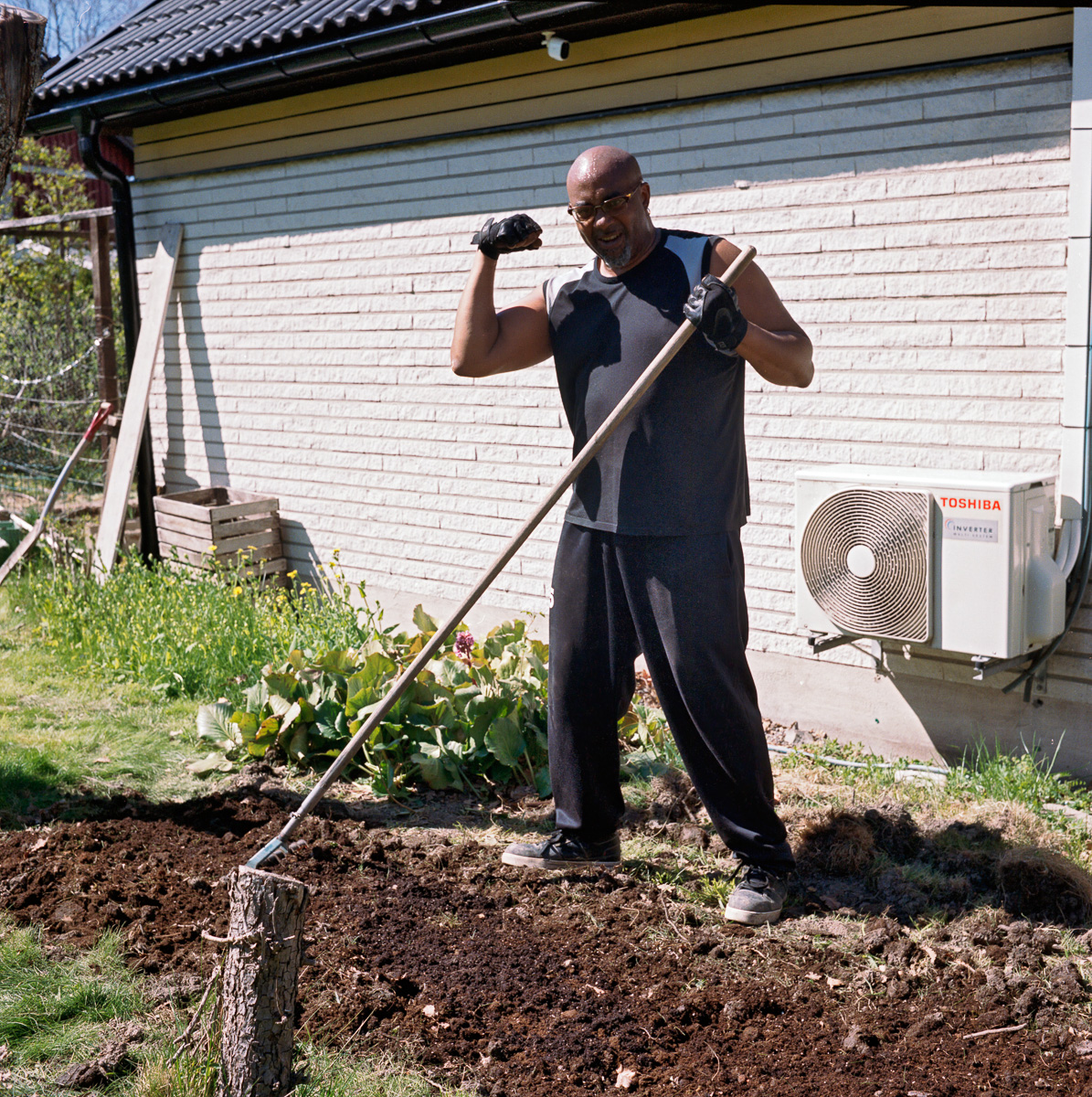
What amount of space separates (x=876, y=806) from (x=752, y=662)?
4.61 ft

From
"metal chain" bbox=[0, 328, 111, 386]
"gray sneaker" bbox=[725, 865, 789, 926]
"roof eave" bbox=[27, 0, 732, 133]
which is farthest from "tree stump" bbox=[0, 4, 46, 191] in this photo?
"metal chain" bbox=[0, 328, 111, 386]

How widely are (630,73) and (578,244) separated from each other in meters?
0.83

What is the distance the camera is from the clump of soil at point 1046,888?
348 centimetres

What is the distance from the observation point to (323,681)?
504 centimetres

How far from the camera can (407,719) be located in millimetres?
4875

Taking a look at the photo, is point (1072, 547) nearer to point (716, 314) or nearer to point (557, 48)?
point (716, 314)

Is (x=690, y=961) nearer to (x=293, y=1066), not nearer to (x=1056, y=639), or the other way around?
(x=293, y=1066)

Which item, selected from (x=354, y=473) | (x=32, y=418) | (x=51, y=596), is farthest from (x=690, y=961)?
(x=32, y=418)

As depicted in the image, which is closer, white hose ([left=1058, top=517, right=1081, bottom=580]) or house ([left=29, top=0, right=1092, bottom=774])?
white hose ([left=1058, top=517, right=1081, bottom=580])

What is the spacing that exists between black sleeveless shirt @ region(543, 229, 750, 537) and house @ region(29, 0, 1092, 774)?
1622 mm

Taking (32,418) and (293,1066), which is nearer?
(293,1066)

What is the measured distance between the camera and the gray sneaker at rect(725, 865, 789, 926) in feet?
11.4

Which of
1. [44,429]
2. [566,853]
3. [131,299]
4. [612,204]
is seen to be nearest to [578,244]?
[612,204]

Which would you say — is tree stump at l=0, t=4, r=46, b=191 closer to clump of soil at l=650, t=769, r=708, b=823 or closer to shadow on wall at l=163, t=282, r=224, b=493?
clump of soil at l=650, t=769, r=708, b=823
